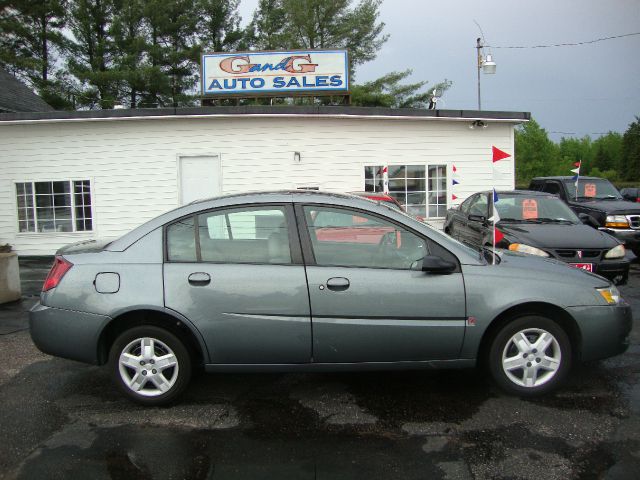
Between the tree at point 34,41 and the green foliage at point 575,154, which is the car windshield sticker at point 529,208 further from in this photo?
the green foliage at point 575,154

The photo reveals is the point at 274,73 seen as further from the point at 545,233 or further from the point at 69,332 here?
the point at 69,332

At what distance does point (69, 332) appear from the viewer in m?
3.85

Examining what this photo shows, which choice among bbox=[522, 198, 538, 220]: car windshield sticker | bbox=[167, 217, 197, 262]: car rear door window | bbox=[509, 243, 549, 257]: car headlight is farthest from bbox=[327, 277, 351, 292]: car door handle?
bbox=[522, 198, 538, 220]: car windshield sticker

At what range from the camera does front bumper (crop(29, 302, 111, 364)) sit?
3809mm

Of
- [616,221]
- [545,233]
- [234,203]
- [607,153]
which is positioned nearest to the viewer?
[234,203]

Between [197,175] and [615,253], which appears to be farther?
[197,175]

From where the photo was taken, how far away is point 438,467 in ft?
9.99

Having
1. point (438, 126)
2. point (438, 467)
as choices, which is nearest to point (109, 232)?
point (438, 126)

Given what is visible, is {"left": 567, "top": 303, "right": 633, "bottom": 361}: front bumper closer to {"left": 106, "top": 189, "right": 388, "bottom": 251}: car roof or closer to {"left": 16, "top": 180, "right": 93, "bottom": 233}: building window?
{"left": 106, "top": 189, "right": 388, "bottom": 251}: car roof

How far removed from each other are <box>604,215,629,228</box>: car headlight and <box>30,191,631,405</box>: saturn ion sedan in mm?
7788

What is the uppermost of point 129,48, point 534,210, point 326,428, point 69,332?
point 129,48

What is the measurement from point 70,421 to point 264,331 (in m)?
1.52

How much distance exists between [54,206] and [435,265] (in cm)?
1212

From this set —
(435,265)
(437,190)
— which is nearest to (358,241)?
(435,265)
